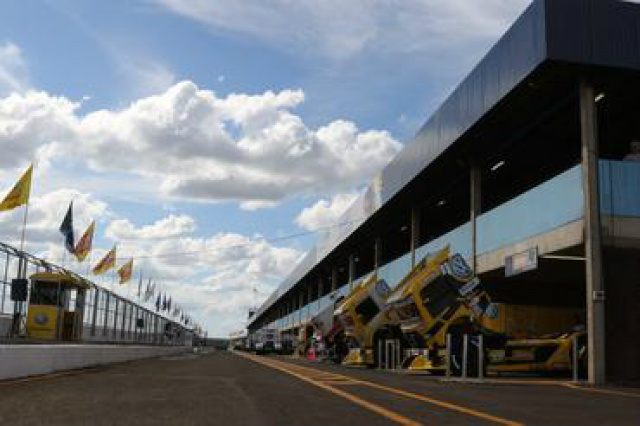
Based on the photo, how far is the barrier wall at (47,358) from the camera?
13.1 metres

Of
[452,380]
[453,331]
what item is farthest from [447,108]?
[452,380]

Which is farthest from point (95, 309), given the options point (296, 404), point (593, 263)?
point (296, 404)

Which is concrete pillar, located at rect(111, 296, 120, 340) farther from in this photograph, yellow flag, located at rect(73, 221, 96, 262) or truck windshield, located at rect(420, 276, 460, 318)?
truck windshield, located at rect(420, 276, 460, 318)

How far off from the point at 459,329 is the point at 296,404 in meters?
9.07

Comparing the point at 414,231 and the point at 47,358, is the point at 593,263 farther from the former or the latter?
the point at 414,231

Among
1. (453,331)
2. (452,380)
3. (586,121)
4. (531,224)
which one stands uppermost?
(586,121)

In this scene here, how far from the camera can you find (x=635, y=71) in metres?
17.3

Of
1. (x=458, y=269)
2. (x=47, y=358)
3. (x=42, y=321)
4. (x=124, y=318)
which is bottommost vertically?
(x=47, y=358)

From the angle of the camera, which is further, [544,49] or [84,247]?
[84,247]

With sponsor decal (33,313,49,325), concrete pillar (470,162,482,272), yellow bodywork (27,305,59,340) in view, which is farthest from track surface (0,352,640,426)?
sponsor decal (33,313,49,325)

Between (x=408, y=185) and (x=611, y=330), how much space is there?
13209 mm

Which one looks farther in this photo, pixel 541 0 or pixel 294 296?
pixel 294 296

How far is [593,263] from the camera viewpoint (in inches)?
643

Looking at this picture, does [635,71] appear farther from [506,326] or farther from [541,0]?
[506,326]
